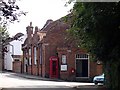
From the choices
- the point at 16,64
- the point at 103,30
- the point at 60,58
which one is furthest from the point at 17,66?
the point at 103,30

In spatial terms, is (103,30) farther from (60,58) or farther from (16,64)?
(16,64)

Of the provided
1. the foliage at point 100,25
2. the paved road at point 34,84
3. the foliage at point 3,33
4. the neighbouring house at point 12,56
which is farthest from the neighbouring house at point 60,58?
the foliage at point 3,33

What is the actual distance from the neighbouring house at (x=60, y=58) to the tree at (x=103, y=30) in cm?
2433

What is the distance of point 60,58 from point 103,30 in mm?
34521

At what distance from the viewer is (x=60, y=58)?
59.7 metres

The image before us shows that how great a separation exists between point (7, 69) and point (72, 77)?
1528 inches

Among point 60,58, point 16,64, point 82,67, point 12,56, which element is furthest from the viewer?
point 12,56

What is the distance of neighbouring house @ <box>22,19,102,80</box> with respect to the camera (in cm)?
5888

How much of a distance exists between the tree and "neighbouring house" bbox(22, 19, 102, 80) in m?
24.3

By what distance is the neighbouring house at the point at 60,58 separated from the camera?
193 ft

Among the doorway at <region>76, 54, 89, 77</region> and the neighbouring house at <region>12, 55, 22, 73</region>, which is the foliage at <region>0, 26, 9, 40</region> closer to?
the doorway at <region>76, 54, 89, 77</region>

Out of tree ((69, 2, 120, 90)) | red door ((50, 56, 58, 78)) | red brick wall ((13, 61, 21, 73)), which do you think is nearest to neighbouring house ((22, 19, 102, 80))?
red door ((50, 56, 58, 78))

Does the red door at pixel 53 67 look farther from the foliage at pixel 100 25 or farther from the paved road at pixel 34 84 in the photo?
the foliage at pixel 100 25

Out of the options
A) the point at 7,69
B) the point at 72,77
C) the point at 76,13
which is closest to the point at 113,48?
the point at 76,13
